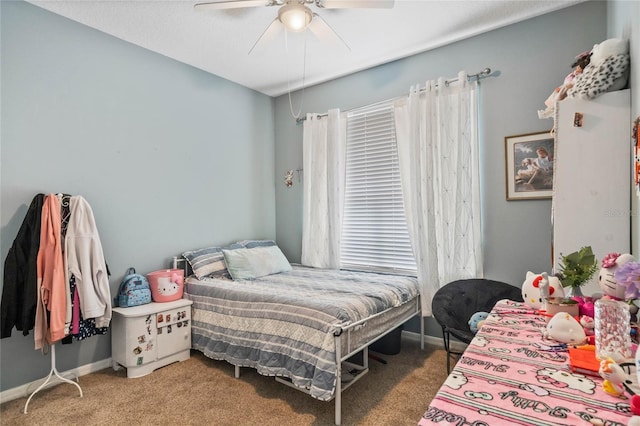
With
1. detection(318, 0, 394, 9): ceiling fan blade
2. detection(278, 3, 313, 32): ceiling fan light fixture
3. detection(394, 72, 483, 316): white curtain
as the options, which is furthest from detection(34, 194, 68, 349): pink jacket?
detection(394, 72, 483, 316): white curtain

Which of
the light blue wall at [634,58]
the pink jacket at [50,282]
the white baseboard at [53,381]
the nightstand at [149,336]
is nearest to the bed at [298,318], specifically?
the nightstand at [149,336]

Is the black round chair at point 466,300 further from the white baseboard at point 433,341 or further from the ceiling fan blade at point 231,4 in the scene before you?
the ceiling fan blade at point 231,4

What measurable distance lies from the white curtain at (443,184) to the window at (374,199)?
240 mm

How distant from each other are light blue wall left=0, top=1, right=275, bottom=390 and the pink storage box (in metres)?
0.23

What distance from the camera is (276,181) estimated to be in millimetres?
4414

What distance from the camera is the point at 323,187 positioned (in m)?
3.77

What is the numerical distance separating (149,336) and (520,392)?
268 cm

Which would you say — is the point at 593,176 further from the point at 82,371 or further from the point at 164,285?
the point at 82,371

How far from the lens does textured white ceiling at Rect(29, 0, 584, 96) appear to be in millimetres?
2541

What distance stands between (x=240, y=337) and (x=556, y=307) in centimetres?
203

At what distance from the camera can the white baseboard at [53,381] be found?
7.67 ft

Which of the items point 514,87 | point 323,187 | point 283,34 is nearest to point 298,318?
point 323,187

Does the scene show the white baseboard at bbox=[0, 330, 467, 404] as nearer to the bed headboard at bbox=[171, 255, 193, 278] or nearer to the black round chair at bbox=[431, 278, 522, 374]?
the black round chair at bbox=[431, 278, 522, 374]

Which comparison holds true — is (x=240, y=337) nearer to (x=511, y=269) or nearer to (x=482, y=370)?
(x=482, y=370)
